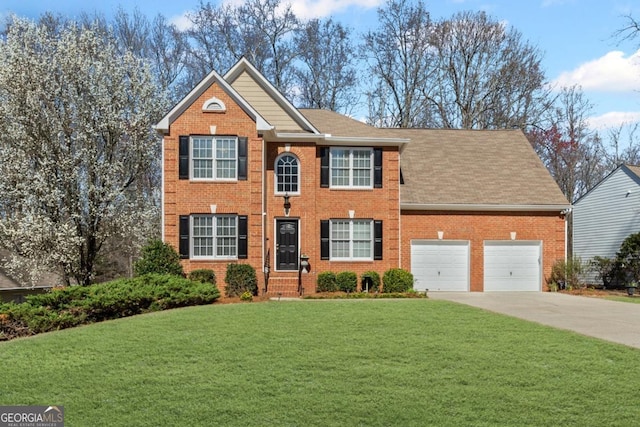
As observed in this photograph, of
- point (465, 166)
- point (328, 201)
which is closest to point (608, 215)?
point (465, 166)

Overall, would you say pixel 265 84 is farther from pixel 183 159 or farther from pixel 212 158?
pixel 183 159

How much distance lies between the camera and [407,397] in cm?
676

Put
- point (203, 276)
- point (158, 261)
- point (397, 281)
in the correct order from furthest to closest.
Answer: point (397, 281)
point (203, 276)
point (158, 261)

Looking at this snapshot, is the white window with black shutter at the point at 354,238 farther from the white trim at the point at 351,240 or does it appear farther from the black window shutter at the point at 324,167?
the black window shutter at the point at 324,167

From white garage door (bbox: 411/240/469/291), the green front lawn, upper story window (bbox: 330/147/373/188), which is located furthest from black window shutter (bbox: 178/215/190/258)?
white garage door (bbox: 411/240/469/291)

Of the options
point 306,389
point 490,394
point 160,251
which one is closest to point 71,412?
point 306,389

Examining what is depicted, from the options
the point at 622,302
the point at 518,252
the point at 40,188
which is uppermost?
the point at 40,188

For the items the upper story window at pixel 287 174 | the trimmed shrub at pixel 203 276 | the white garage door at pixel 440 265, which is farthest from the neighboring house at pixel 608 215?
the trimmed shrub at pixel 203 276

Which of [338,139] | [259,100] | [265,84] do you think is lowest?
[338,139]

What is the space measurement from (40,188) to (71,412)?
16770 mm

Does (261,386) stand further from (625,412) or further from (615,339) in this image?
(615,339)

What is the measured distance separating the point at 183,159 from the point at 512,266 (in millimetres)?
13334

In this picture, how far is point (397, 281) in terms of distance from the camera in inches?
794

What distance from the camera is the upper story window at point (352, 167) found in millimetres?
21516
